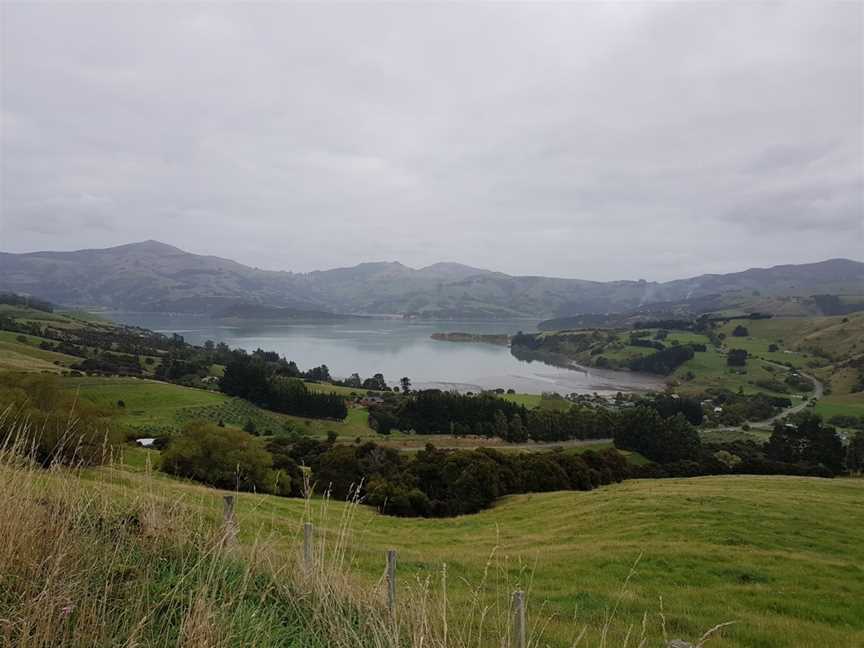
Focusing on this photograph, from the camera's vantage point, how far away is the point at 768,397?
84438 mm

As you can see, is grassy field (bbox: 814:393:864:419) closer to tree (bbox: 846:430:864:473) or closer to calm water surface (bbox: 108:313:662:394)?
tree (bbox: 846:430:864:473)

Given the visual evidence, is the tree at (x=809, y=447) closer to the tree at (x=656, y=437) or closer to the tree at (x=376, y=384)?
the tree at (x=656, y=437)

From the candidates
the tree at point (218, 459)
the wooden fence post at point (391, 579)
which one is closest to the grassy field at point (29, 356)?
the tree at point (218, 459)

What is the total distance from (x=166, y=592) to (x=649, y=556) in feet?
34.9

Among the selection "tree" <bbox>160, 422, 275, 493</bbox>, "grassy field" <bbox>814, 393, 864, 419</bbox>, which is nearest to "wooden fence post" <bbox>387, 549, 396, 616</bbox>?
"tree" <bbox>160, 422, 275, 493</bbox>

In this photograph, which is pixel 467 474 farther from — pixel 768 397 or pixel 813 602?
pixel 768 397

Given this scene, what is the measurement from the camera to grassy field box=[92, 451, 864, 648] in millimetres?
6816

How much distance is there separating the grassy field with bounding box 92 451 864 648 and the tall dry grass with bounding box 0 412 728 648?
0.40m

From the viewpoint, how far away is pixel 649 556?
1117 cm

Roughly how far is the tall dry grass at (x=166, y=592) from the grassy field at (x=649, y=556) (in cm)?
40

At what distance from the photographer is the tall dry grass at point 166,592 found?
10.0 ft

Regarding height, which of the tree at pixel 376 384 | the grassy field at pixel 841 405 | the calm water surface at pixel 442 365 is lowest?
the calm water surface at pixel 442 365

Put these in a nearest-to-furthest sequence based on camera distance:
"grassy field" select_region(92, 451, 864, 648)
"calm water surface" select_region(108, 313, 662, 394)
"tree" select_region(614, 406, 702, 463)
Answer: "grassy field" select_region(92, 451, 864, 648), "tree" select_region(614, 406, 702, 463), "calm water surface" select_region(108, 313, 662, 394)

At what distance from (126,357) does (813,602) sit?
94.3 metres
